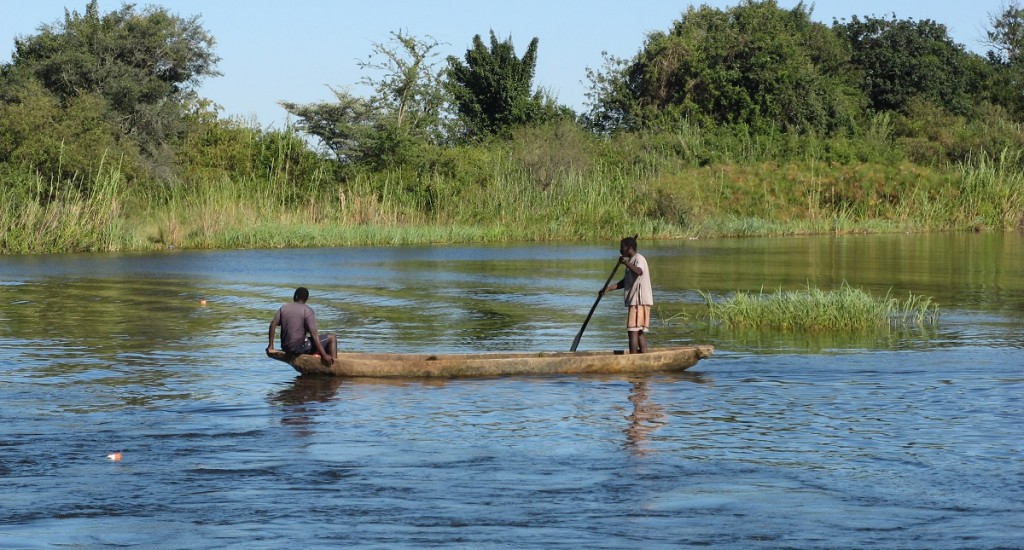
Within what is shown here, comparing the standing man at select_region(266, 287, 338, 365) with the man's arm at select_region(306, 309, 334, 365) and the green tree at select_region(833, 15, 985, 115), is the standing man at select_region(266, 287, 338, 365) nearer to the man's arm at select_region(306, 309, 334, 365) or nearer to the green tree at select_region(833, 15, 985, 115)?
the man's arm at select_region(306, 309, 334, 365)

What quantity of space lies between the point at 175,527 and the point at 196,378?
6.23 meters

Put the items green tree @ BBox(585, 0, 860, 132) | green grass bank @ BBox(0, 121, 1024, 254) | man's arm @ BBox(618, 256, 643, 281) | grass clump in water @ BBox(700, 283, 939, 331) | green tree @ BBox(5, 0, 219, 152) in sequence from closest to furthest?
1. man's arm @ BBox(618, 256, 643, 281)
2. grass clump in water @ BBox(700, 283, 939, 331)
3. green grass bank @ BBox(0, 121, 1024, 254)
4. green tree @ BBox(5, 0, 219, 152)
5. green tree @ BBox(585, 0, 860, 132)

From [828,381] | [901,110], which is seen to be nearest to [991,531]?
[828,381]

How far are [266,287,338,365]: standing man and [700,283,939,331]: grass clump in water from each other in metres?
7.26

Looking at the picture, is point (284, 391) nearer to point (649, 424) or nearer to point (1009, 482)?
point (649, 424)

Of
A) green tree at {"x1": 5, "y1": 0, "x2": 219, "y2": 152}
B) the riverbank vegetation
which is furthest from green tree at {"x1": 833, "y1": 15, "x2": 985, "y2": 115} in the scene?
green tree at {"x1": 5, "y1": 0, "x2": 219, "y2": 152}

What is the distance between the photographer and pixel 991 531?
8.04 meters

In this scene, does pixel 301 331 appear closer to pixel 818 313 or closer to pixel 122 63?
pixel 818 313

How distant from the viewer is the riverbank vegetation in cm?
3825

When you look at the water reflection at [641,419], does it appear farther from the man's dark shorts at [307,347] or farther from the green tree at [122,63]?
the green tree at [122,63]

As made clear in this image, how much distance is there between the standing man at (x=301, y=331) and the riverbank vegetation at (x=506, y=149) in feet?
77.2

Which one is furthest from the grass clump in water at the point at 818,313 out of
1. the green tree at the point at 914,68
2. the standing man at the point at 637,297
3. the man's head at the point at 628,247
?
the green tree at the point at 914,68

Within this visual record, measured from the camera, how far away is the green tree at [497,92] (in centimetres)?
5647

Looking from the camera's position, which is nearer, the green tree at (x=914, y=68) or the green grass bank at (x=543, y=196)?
the green grass bank at (x=543, y=196)
